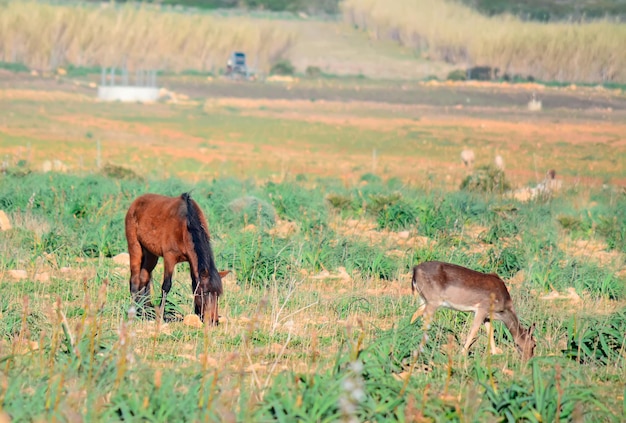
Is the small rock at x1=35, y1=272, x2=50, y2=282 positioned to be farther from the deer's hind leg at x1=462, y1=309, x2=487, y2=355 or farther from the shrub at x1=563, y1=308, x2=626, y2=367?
the shrub at x1=563, y1=308, x2=626, y2=367

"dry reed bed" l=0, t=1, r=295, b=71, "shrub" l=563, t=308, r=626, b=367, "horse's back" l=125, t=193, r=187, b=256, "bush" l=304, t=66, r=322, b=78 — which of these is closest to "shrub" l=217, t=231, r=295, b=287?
"horse's back" l=125, t=193, r=187, b=256

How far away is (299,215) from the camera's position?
14234 mm

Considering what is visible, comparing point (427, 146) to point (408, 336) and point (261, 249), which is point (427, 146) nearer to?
point (261, 249)

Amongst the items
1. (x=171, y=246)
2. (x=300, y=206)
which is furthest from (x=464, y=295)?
(x=300, y=206)

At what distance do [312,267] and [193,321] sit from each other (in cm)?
293

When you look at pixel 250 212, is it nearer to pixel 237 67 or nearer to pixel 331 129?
pixel 331 129

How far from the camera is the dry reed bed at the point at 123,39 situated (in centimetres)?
5947

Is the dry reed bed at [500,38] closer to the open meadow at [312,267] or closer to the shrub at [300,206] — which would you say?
the open meadow at [312,267]

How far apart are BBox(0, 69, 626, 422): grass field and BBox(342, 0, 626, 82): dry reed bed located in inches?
593

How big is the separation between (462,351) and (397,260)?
388 centimetres

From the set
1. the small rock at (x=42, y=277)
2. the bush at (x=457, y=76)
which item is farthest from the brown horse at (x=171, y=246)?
the bush at (x=457, y=76)

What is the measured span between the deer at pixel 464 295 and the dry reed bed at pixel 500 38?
34.6 m

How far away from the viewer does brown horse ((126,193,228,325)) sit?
785 centimetres

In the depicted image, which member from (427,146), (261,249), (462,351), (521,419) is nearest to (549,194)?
(261,249)
